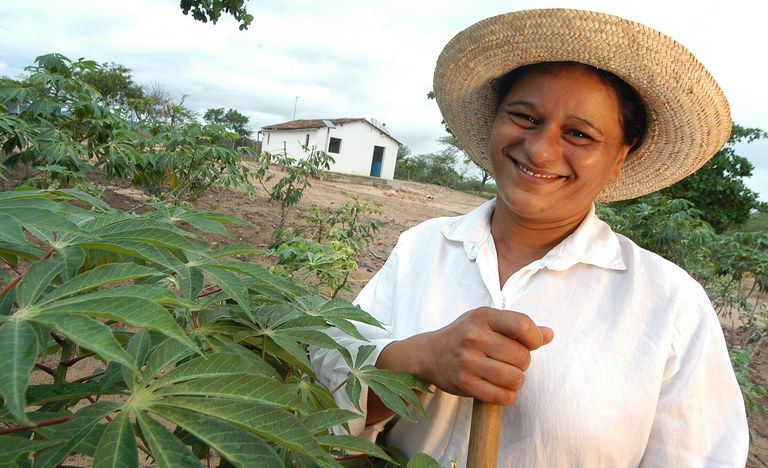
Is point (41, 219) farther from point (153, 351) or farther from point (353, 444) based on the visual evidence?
point (353, 444)

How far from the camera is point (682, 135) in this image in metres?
1.16

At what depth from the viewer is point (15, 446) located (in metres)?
0.42

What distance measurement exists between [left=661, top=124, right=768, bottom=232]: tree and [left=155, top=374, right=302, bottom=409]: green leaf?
31.1 ft

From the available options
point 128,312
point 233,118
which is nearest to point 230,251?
point 128,312

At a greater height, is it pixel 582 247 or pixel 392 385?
pixel 582 247

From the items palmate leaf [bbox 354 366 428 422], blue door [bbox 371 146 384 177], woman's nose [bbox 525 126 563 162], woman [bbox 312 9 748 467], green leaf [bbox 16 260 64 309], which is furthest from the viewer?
blue door [bbox 371 146 384 177]

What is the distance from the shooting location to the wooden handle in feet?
2.42

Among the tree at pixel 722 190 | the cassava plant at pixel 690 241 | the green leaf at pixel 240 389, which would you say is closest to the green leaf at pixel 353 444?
the green leaf at pixel 240 389

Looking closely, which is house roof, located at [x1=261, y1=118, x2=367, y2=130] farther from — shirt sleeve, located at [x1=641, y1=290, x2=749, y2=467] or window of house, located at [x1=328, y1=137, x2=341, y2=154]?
shirt sleeve, located at [x1=641, y1=290, x2=749, y2=467]

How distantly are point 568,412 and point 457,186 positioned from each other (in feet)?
86.0

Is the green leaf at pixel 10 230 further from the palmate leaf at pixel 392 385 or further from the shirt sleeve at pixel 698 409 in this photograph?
the shirt sleeve at pixel 698 409

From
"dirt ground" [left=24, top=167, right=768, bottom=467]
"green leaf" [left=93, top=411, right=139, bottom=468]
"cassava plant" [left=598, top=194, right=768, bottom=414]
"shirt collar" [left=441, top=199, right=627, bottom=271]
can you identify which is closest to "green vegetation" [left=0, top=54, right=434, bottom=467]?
"green leaf" [left=93, top=411, right=139, bottom=468]

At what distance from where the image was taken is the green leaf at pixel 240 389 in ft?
1.58

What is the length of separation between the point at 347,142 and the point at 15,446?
21.6 metres
